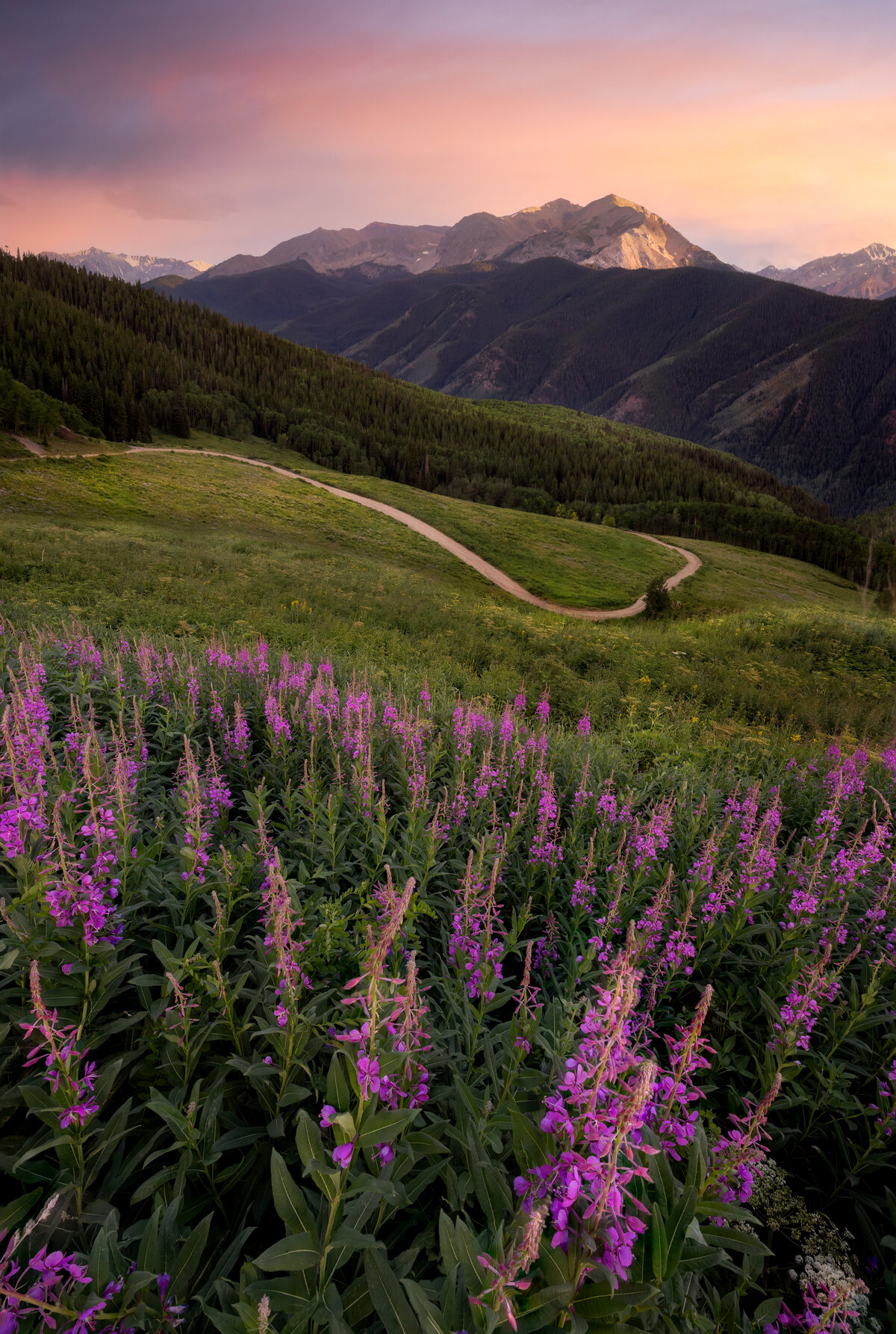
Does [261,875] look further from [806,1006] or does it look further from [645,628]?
[645,628]

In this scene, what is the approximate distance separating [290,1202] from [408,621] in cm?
2296

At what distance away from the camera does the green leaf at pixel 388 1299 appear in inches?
67.0

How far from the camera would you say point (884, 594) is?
129 feet

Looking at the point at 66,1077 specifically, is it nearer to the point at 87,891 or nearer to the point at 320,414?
the point at 87,891

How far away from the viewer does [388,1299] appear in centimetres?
173

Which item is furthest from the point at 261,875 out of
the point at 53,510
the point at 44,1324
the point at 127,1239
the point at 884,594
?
the point at 884,594

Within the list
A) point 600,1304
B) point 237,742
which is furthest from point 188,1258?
point 237,742

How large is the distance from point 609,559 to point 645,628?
2033 cm

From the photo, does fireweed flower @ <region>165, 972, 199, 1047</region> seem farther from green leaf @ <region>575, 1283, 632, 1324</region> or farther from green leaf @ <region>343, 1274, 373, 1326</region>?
green leaf @ <region>575, 1283, 632, 1324</region>

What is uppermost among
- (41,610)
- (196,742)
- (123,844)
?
(123,844)

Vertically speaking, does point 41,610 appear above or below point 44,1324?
below

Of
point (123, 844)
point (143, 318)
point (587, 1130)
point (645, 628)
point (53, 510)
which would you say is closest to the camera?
point (587, 1130)

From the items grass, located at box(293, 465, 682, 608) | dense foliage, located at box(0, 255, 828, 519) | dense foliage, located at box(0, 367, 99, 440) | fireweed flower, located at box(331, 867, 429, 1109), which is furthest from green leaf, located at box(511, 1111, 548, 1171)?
dense foliage, located at box(0, 255, 828, 519)

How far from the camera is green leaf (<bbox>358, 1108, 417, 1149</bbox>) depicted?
1.73 m
